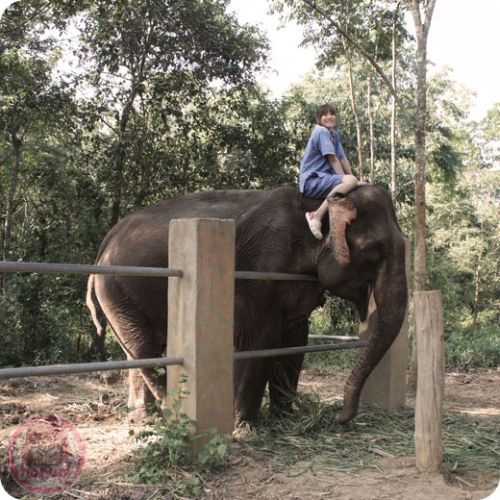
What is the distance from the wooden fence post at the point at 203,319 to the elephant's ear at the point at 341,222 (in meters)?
1.05

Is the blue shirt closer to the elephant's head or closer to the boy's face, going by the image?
the boy's face

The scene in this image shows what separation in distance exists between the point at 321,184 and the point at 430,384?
184 cm

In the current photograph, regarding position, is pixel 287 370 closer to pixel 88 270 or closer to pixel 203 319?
pixel 203 319

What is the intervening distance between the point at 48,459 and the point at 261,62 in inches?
302

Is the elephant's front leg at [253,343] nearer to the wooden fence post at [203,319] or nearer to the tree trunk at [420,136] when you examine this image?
the wooden fence post at [203,319]

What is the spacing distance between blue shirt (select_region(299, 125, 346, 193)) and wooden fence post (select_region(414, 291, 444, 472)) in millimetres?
1657

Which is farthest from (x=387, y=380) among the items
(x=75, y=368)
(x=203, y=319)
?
(x=75, y=368)

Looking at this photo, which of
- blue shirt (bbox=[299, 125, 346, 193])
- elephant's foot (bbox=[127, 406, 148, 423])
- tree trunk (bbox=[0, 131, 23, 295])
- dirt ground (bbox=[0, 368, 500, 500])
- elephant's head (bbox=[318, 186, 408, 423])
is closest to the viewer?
dirt ground (bbox=[0, 368, 500, 500])

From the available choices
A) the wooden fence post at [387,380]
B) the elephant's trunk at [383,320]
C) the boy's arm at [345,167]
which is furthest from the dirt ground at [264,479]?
the boy's arm at [345,167]

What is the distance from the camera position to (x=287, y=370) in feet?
16.2

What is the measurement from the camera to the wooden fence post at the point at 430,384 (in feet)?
10.9

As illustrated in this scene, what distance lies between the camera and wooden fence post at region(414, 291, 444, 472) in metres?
3.33
